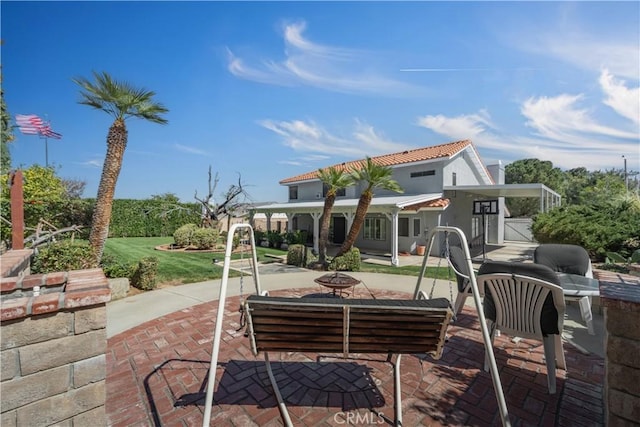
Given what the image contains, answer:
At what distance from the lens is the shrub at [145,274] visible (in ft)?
23.1

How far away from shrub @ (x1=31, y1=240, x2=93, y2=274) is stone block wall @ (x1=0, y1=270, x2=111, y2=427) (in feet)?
18.4

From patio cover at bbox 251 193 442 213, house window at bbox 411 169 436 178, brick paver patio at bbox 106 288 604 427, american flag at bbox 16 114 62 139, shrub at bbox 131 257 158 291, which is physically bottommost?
brick paver patio at bbox 106 288 604 427

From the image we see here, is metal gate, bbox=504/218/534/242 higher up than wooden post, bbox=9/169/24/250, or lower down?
lower down

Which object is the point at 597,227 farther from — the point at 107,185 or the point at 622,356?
the point at 107,185

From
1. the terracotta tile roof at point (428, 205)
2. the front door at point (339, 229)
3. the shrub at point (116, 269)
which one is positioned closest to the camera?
the shrub at point (116, 269)

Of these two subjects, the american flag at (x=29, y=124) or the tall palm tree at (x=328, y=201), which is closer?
the tall palm tree at (x=328, y=201)

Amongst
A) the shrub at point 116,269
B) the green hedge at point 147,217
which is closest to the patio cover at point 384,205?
the shrub at point 116,269

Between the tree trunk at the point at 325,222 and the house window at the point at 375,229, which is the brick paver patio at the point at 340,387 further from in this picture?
the house window at the point at 375,229

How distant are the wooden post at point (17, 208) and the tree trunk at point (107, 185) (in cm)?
159

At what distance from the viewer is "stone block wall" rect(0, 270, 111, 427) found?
5.59 ft

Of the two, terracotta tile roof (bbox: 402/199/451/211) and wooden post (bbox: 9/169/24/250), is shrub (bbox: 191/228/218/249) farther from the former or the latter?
terracotta tile roof (bbox: 402/199/451/211)

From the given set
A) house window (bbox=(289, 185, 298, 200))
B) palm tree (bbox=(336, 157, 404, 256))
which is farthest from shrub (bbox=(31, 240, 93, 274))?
house window (bbox=(289, 185, 298, 200))

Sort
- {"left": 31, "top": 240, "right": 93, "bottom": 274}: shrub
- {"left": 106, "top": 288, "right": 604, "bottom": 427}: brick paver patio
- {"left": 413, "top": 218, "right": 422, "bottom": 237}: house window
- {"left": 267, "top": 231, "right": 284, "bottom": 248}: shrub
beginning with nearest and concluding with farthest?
{"left": 106, "top": 288, "right": 604, "bottom": 427}: brick paver patio → {"left": 31, "top": 240, "right": 93, "bottom": 274}: shrub → {"left": 413, "top": 218, "right": 422, "bottom": 237}: house window → {"left": 267, "top": 231, "right": 284, "bottom": 248}: shrub

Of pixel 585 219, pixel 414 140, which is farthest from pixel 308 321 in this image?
pixel 414 140
